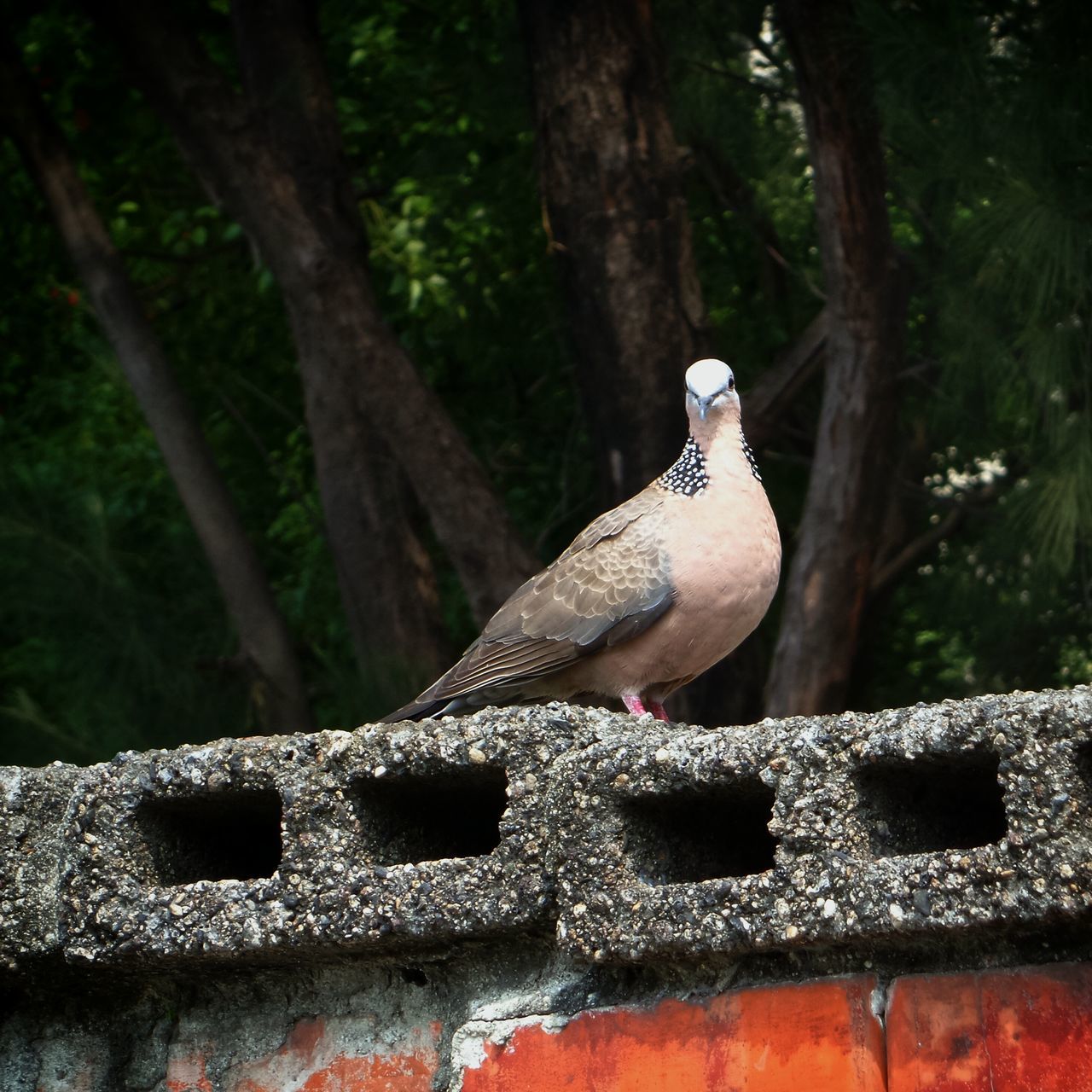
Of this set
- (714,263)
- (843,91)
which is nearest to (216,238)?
(714,263)

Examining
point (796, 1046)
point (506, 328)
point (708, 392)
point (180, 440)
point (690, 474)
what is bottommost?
point (796, 1046)

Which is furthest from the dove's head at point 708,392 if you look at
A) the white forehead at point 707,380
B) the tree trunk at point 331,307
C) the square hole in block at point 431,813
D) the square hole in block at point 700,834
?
the tree trunk at point 331,307

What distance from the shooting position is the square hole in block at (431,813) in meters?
2.17

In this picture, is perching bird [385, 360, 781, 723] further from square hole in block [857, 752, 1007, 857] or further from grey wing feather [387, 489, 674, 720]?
square hole in block [857, 752, 1007, 857]

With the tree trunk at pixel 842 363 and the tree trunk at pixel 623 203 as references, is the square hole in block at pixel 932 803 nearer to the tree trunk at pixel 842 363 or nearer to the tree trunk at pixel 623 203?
the tree trunk at pixel 842 363

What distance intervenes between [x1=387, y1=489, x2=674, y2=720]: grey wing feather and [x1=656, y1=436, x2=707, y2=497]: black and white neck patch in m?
0.06

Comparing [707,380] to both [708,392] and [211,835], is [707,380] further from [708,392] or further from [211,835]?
[211,835]

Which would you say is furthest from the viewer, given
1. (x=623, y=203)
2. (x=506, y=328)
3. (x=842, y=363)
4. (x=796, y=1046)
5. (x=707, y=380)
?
(x=506, y=328)

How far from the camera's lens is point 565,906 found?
2027 millimetres

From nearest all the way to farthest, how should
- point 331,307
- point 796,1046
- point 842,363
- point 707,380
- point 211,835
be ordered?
1. point 796,1046
2. point 211,835
3. point 707,380
4. point 842,363
5. point 331,307

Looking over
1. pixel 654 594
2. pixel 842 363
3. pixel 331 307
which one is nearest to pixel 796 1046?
pixel 654 594

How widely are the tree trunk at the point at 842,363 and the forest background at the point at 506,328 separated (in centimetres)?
1

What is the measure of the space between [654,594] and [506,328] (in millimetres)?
4655

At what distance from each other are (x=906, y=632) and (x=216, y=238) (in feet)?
Result: 14.3
